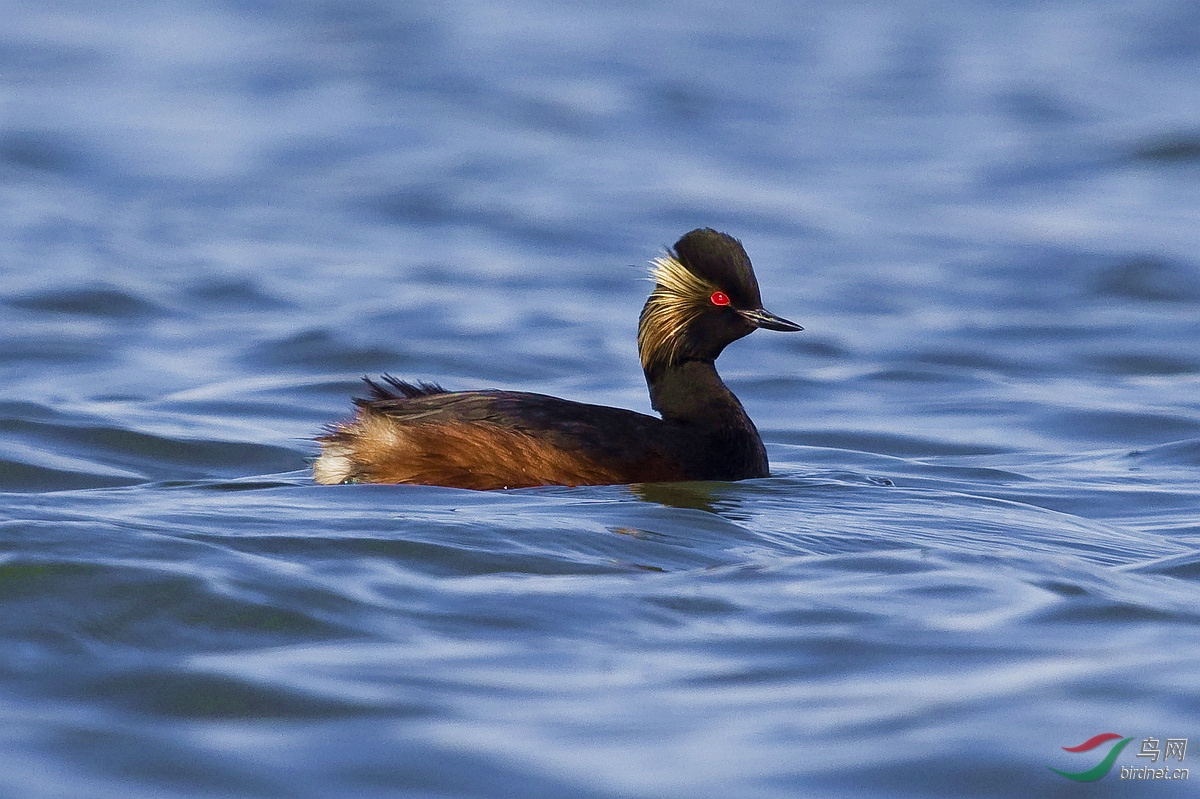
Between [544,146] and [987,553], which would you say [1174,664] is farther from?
[544,146]

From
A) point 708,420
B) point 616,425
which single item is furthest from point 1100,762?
point 708,420

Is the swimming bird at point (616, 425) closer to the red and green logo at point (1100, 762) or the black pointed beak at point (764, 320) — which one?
the black pointed beak at point (764, 320)

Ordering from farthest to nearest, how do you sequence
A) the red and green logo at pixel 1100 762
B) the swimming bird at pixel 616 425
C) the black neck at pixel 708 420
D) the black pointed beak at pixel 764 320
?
the black pointed beak at pixel 764 320 < the black neck at pixel 708 420 < the swimming bird at pixel 616 425 < the red and green logo at pixel 1100 762

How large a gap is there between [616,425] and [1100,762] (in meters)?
3.71

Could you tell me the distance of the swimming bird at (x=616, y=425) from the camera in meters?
8.19

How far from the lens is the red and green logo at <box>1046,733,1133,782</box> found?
4.91 meters

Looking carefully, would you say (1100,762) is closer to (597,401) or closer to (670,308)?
(670,308)

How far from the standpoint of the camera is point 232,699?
5.23 m

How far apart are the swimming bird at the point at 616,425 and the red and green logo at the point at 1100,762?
342 centimetres

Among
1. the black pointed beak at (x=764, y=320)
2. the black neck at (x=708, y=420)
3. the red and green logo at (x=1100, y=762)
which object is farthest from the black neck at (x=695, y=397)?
the red and green logo at (x=1100, y=762)

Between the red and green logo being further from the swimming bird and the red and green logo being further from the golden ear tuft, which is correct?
the golden ear tuft

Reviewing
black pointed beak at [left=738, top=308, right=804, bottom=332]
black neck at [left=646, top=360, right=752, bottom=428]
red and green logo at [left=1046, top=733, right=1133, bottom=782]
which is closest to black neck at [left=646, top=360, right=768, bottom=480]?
black neck at [left=646, top=360, right=752, bottom=428]

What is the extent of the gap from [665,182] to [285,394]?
10.4 metres
